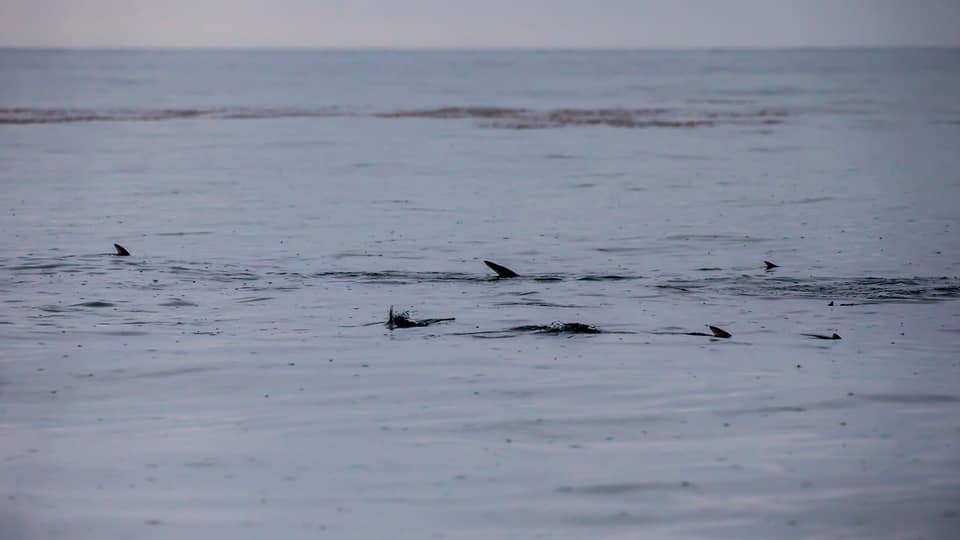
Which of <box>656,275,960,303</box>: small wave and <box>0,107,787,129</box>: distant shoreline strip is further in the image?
<box>0,107,787,129</box>: distant shoreline strip

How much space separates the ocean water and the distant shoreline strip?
107ft

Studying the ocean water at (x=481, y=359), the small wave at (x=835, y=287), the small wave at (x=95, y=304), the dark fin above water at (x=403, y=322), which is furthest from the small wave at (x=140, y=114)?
the dark fin above water at (x=403, y=322)

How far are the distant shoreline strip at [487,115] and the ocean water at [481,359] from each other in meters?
32.6

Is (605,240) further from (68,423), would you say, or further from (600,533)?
(600,533)

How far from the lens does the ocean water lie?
1044cm

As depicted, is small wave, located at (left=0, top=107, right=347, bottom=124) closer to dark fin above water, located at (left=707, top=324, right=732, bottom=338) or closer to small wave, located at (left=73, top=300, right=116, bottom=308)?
small wave, located at (left=73, top=300, right=116, bottom=308)

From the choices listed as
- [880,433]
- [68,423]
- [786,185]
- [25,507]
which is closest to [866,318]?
[880,433]

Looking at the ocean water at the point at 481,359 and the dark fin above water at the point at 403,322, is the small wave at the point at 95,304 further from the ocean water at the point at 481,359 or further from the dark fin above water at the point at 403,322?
the dark fin above water at the point at 403,322

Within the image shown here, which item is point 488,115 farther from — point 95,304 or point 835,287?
point 95,304

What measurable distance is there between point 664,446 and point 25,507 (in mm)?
5434

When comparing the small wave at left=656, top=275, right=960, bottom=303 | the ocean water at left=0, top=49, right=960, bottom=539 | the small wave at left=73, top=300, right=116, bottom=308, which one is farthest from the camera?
the small wave at left=656, top=275, right=960, bottom=303

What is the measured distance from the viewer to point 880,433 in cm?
1240

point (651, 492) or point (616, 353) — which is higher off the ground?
point (616, 353)

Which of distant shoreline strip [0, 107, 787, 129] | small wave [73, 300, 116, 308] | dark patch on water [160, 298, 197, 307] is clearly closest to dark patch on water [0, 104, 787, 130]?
distant shoreline strip [0, 107, 787, 129]
